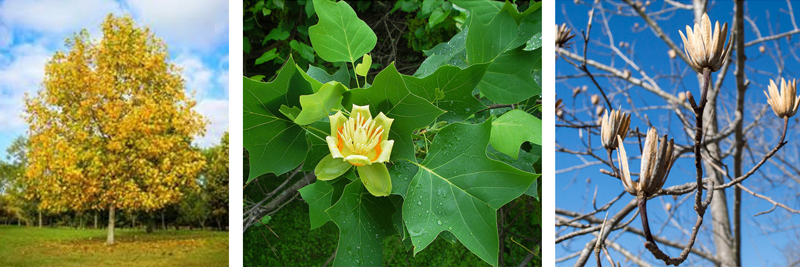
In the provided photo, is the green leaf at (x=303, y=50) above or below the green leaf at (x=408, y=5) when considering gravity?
below

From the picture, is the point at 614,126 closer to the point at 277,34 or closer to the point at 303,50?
the point at 303,50

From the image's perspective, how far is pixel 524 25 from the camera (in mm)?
271

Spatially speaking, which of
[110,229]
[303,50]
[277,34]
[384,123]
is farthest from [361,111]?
[110,229]

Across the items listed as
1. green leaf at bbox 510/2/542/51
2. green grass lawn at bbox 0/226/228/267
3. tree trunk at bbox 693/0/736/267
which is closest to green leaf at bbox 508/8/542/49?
green leaf at bbox 510/2/542/51

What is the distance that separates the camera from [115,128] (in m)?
2.54

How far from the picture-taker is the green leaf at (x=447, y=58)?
278 millimetres

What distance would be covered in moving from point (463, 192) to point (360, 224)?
0.07 metres

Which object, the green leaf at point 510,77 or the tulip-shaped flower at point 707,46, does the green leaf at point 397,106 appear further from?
the tulip-shaped flower at point 707,46

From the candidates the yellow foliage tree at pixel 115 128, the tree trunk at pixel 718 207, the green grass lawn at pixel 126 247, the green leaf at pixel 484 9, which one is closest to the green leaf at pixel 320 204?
the green leaf at pixel 484 9

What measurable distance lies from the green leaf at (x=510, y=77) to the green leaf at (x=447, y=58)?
0.03 meters

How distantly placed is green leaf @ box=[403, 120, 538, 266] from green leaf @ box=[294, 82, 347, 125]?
5 centimetres

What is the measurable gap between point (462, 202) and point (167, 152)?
2733 mm

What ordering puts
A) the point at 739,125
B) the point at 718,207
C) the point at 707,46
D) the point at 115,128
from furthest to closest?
the point at 115,128
the point at 718,207
the point at 739,125
the point at 707,46

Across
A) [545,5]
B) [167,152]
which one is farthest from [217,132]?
[545,5]
